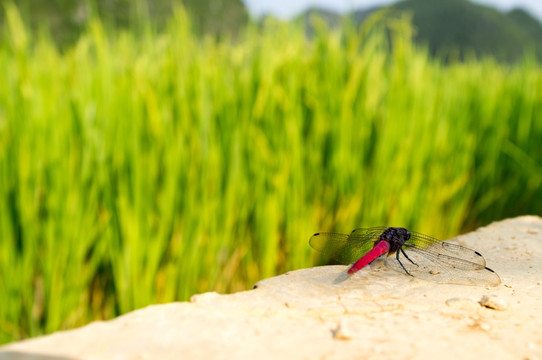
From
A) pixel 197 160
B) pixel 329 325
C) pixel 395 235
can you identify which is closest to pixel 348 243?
pixel 395 235

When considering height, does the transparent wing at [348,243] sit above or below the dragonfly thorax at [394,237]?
below

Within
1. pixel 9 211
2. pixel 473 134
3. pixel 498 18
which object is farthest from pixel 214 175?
pixel 498 18

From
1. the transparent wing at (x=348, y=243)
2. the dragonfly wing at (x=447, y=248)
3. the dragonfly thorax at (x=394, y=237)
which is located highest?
the dragonfly thorax at (x=394, y=237)

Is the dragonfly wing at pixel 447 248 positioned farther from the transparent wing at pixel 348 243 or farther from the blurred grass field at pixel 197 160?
the blurred grass field at pixel 197 160

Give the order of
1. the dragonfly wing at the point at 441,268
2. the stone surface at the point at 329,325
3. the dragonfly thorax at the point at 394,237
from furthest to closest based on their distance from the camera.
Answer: the dragonfly thorax at the point at 394,237, the dragonfly wing at the point at 441,268, the stone surface at the point at 329,325

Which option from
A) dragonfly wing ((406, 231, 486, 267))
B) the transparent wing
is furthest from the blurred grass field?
dragonfly wing ((406, 231, 486, 267))

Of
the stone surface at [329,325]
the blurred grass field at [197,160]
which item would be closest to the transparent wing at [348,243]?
the stone surface at [329,325]

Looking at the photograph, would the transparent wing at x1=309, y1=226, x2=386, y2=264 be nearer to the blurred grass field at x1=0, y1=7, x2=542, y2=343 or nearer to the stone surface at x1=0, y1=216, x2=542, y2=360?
the stone surface at x1=0, y1=216, x2=542, y2=360
